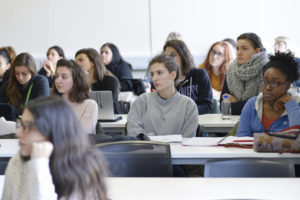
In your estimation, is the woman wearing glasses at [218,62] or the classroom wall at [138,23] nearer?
the woman wearing glasses at [218,62]

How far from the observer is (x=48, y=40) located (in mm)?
8945

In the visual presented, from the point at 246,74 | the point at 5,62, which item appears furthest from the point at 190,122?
the point at 5,62

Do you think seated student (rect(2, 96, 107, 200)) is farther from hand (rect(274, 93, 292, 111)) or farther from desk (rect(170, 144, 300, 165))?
hand (rect(274, 93, 292, 111))

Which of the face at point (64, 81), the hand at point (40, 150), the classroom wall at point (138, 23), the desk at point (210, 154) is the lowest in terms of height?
the desk at point (210, 154)

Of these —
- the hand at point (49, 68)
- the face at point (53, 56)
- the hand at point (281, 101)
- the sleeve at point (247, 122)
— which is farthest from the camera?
the face at point (53, 56)

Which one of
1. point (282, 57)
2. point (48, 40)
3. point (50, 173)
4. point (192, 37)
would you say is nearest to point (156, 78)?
point (282, 57)

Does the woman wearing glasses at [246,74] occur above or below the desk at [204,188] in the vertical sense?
above

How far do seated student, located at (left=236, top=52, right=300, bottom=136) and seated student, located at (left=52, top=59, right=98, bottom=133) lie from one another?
1.14m

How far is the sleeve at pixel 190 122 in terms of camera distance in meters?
3.63

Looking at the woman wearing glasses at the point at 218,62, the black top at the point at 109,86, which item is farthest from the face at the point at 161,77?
the woman wearing glasses at the point at 218,62

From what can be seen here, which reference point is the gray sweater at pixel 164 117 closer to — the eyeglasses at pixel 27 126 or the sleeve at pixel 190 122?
the sleeve at pixel 190 122

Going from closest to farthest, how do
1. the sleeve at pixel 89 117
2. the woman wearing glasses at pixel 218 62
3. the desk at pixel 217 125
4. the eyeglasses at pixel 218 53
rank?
the sleeve at pixel 89 117, the desk at pixel 217 125, the woman wearing glasses at pixel 218 62, the eyeglasses at pixel 218 53

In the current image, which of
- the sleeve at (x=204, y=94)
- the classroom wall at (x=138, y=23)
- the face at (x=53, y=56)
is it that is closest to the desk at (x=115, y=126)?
the sleeve at (x=204, y=94)

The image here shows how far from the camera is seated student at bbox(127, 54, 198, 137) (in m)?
3.66
